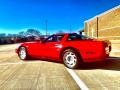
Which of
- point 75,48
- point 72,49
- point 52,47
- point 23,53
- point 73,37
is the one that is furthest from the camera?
point 23,53

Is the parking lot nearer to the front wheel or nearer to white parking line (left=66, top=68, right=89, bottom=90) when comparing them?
white parking line (left=66, top=68, right=89, bottom=90)

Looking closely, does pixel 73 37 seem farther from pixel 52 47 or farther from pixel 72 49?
pixel 52 47

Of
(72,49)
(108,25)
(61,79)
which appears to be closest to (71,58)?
(72,49)

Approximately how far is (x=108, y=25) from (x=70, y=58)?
1563 inches

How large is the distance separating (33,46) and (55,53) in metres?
1.87

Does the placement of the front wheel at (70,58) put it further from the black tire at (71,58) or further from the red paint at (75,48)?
the red paint at (75,48)

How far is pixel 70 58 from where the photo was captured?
10227 millimetres

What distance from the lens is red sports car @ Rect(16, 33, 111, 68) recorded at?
9.76m

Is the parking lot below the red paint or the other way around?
below

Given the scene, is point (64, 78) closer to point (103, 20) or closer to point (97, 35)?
point (103, 20)

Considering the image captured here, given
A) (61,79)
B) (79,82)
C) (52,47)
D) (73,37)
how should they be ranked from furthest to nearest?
1. (52,47)
2. (73,37)
3. (61,79)
4. (79,82)

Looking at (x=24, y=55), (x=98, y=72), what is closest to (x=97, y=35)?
(x=24, y=55)

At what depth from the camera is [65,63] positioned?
410 inches

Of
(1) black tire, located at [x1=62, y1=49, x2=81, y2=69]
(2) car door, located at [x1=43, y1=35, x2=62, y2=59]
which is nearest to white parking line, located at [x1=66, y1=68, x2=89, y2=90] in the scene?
(1) black tire, located at [x1=62, y1=49, x2=81, y2=69]
